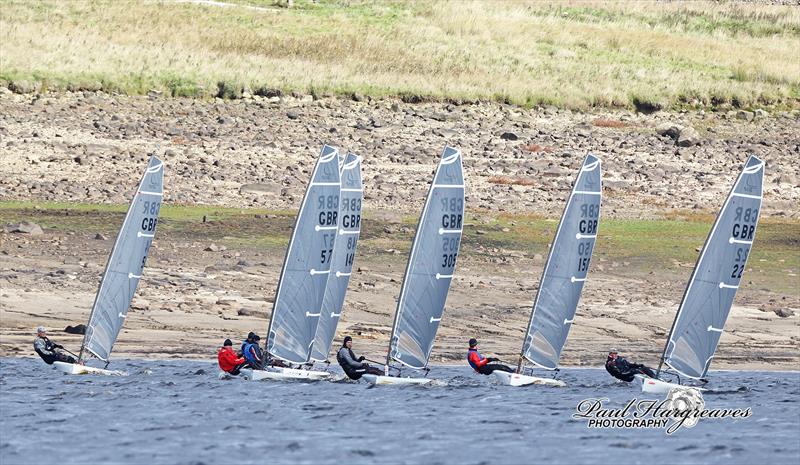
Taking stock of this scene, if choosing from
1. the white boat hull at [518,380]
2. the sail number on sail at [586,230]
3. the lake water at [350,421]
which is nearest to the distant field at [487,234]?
the lake water at [350,421]

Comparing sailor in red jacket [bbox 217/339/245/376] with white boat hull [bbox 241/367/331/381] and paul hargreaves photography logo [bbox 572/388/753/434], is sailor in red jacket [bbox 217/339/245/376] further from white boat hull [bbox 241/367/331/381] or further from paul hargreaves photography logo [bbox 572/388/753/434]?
paul hargreaves photography logo [bbox 572/388/753/434]

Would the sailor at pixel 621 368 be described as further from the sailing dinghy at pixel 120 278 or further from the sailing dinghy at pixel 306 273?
the sailing dinghy at pixel 120 278

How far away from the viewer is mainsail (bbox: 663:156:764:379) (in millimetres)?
32375

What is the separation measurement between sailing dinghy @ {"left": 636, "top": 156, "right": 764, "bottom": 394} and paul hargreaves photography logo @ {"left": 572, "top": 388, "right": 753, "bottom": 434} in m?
0.31

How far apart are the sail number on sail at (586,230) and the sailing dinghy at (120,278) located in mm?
8406

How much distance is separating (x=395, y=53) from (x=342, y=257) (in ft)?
106

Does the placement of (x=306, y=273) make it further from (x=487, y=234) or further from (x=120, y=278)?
(x=487, y=234)

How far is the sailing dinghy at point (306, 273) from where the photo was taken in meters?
32.6

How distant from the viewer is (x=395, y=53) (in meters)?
65.2

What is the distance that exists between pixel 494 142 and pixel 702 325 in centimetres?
2181

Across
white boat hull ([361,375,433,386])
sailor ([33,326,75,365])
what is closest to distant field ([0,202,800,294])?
white boat hull ([361,375,433,386])

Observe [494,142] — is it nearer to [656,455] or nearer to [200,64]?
[200,64]

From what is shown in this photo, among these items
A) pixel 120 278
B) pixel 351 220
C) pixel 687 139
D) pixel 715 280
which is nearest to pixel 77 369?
pixel 120 278

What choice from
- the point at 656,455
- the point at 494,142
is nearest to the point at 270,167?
the point at 494,142
